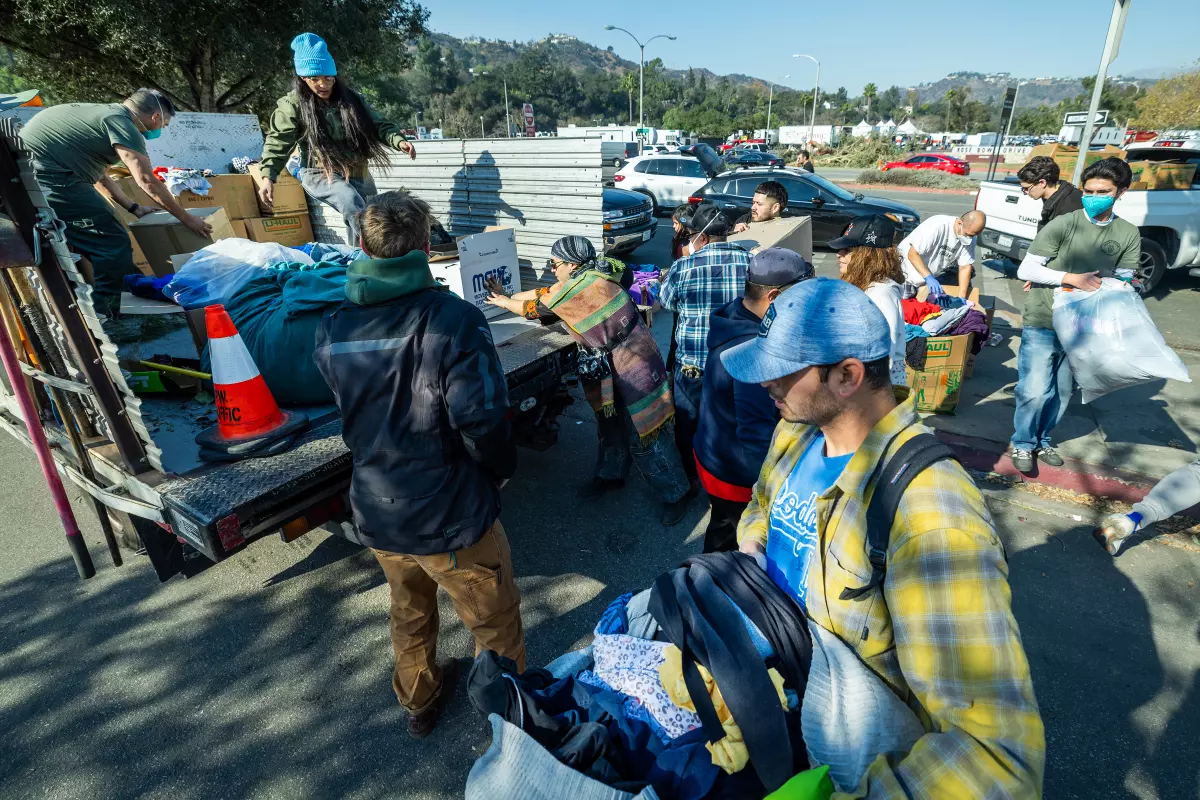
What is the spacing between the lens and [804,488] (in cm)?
151

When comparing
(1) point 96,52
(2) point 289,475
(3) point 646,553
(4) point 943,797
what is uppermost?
(1) point 96,52

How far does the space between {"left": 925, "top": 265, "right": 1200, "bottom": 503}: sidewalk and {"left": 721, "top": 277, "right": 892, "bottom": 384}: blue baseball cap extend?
12.5ft

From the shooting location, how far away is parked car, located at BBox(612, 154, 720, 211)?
1697 centimetres

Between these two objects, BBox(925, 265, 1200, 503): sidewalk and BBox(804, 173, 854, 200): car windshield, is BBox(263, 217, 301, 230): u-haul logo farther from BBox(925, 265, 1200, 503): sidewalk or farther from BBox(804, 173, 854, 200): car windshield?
BBox(804, 173, 854, 200): car windshield

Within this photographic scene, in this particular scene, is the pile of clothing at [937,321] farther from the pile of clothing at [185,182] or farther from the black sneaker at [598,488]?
the pile of clothing at [185,182]

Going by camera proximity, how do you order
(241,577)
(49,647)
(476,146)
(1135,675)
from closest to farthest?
(1135,675) < (49,647) < (241,577) < (476,146)

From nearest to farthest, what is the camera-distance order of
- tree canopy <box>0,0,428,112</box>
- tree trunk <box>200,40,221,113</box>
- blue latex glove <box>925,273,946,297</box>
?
blue latex glove <box>925,273,946,297</box>, tree canopy <box>0,0,428,112</box>, tree trunk <box>200,40,221,113</box>

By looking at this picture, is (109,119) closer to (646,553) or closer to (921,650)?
(646,553)

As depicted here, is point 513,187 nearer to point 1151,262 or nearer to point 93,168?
point 93,168

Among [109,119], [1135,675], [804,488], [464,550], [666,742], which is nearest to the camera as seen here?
[666,742]

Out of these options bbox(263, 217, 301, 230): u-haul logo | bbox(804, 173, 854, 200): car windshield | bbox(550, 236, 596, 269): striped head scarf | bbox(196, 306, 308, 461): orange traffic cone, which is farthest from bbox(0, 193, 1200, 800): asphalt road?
bbox(804, 173, 854, 200): car windshield

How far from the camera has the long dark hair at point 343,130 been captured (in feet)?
14.5

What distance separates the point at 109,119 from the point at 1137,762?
626 centimetres

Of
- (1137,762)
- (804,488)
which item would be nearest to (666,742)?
(804,488)
